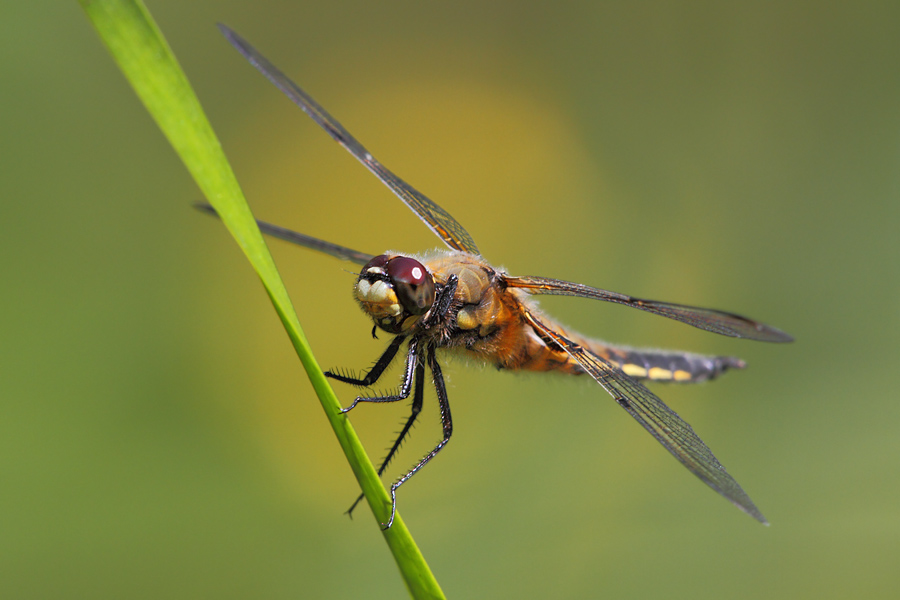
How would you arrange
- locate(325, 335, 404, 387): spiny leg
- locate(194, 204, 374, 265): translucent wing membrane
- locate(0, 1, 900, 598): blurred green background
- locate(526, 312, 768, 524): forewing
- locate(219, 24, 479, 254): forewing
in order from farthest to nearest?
locate(0, 1, 900, 598): blurred green background < locate(194, 204, 374, 265): translucent wing membrane < locate(325, 335, 404, 387): spiny leg < locate(219, 24, 479, 254): forewing < locate(526, 312, 768, 524): forewing

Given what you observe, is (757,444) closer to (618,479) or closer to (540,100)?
(618,479)

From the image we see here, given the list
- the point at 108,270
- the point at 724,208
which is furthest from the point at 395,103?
the point at 724,208

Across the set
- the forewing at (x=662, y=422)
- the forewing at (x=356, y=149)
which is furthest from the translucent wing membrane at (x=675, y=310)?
the forewing at (x=356, y=149)

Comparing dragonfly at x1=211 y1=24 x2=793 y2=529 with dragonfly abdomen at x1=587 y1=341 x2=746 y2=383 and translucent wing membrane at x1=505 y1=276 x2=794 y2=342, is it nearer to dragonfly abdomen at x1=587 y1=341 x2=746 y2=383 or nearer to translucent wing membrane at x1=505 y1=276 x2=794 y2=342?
translucent wing membrane at x1=505 y1=276 x2=794 y2=342

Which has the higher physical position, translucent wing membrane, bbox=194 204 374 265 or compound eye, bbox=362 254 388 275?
compound eye, bbox=362 254 388 275

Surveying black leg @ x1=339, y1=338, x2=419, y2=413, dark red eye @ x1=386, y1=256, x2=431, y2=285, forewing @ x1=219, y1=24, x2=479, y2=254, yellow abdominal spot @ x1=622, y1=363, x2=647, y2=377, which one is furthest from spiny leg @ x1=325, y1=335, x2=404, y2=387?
yellow abdominal spot @ x1=622, y1=363, x2=647, y2=377

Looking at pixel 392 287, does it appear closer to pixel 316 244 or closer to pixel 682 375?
pixel 316 244

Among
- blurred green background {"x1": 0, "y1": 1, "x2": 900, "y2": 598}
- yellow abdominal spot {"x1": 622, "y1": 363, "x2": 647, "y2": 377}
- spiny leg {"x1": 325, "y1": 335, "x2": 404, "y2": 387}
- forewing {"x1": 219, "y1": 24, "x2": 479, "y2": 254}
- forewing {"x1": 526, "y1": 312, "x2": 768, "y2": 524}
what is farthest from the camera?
blurred green background {"x1": 0, "y1": 1, "x2": 900, "y2": 598}
